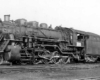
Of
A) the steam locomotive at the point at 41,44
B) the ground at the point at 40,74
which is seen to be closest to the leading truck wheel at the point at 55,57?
the steam locomotive at the point at 41,44

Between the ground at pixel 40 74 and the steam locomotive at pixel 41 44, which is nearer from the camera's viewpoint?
the ground at pixel 40 74

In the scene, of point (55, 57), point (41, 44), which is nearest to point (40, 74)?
point (41, 44)

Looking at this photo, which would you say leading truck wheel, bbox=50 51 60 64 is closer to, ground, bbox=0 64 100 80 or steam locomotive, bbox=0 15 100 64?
steam locomotive, bbox=0 15 100 64

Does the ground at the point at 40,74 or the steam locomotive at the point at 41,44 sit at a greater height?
the steam locomotive at the point at 41,44

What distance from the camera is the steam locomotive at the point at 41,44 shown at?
11.5 metres

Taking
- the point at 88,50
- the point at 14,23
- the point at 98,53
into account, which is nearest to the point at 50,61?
the point at 14,23

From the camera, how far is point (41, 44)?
1308 centimetres

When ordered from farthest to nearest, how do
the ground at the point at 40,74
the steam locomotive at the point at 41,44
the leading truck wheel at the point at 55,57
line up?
the leading truck wheel at the point at 55,57 < the steam locomotive at the point at 41,44 < the ground at the point at 40,74

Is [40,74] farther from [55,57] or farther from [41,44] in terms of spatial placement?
[55,57]

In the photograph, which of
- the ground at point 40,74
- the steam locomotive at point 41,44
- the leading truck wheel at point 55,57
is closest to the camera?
the ground at point 40,74

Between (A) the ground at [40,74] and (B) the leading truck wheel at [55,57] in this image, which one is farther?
(B) the leading truck wheel at [55,57]

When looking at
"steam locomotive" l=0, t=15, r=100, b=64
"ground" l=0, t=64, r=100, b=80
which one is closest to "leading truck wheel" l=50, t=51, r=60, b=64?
"steam locomotive" l=0, t=15, r=100, b=64

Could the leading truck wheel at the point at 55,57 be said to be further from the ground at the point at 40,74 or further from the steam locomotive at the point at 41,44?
the ground at the point at 40,74

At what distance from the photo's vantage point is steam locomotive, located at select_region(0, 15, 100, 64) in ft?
37.6
